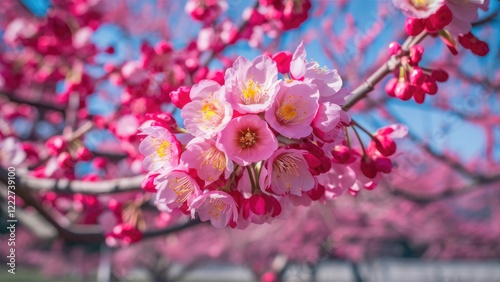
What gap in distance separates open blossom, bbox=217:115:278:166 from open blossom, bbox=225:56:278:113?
0.03 metres

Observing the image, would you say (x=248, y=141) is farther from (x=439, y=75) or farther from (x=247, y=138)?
(x=439, y=75)

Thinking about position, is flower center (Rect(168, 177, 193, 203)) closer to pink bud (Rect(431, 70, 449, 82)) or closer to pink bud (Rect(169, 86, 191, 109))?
pink bud (Rect(169, 86, 191, 109))

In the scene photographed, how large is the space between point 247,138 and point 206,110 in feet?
0.39

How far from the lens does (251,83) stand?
88 cm

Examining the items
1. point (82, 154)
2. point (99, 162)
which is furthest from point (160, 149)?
point (99, 162)

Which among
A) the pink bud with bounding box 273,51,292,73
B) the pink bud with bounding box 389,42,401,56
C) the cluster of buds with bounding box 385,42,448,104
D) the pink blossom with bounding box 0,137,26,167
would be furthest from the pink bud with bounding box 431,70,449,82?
the pink blossom with bounding box 0,137,26,167

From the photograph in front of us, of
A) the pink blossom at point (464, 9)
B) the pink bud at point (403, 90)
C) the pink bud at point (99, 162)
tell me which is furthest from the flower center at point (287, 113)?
the pink bud at point (99, 162)

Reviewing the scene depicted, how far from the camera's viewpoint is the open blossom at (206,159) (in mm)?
840

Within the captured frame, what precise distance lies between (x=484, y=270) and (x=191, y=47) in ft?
32.9

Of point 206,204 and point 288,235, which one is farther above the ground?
point 206,204

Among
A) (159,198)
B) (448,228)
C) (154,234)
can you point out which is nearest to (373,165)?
(159,198)

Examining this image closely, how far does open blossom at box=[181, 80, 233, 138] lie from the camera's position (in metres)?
0.84

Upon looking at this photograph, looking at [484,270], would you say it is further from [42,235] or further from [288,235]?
→ [42,235]

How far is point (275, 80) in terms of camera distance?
0.91 meters
